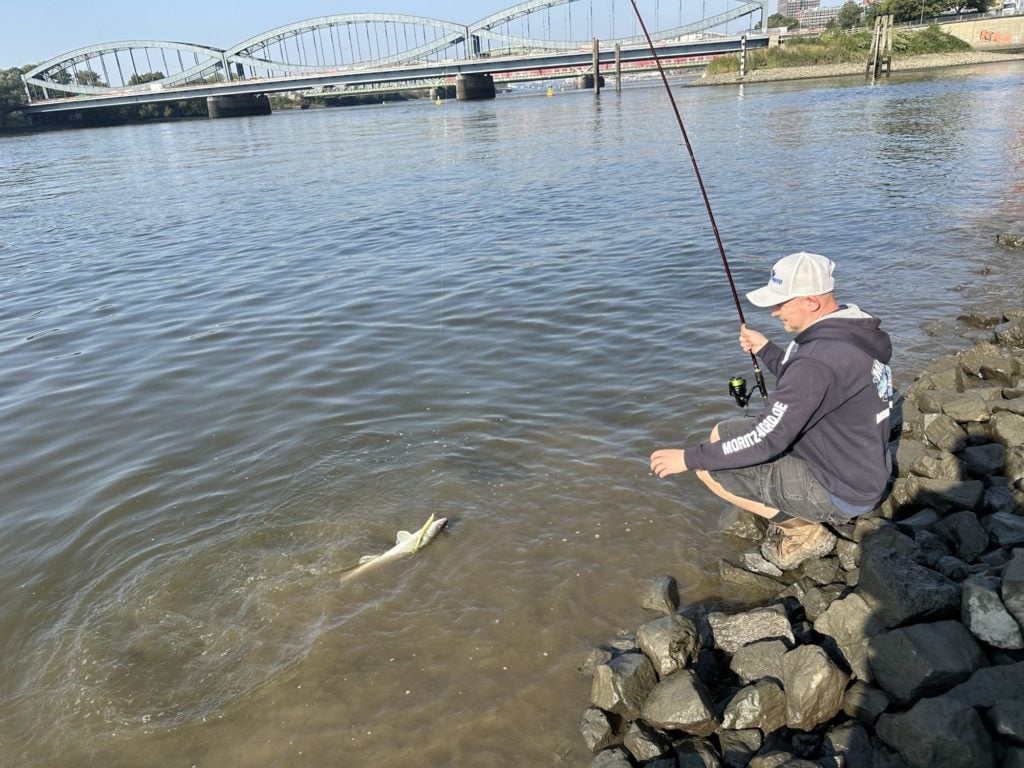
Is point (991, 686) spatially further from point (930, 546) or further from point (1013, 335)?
point (1013, 335)

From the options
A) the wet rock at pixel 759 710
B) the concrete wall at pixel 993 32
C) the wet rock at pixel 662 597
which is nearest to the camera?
the wet rock at pixel 759 710

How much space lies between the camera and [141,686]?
14.0 feet

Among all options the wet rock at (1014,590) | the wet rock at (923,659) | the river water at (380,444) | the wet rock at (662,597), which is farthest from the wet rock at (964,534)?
the wet rock at (662,597)

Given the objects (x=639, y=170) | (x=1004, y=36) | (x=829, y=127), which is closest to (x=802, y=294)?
(x=639, y=170)

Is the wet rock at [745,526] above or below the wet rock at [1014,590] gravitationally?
below

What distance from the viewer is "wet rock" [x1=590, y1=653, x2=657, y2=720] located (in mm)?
3625

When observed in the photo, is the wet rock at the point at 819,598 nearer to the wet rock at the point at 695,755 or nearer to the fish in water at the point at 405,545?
the wet rock at the point at 695,755

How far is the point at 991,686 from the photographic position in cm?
303

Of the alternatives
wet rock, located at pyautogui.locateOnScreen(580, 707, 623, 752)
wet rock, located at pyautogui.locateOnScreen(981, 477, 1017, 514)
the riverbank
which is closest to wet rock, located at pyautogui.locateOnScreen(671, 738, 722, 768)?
wet rock, located at pyautogui.locateOnScreen(580, 707, 623, 752)

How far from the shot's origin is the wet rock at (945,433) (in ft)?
17.6

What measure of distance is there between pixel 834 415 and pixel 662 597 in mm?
1524

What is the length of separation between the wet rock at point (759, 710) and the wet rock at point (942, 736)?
52 cm

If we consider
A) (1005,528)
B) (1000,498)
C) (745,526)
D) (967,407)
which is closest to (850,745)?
(1005,528)

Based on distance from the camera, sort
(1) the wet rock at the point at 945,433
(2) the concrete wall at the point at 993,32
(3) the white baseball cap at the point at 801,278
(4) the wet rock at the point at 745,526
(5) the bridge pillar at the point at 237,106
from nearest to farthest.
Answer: (3) the white baseball cap at the point at 801,278 → (4) the wet rock at the point at 745,526 → (1) the wet rock at the point at 945,433 → (2) the concrete wall at the point at 993,32 → (5) the bridge pillar at the point at 237,106
